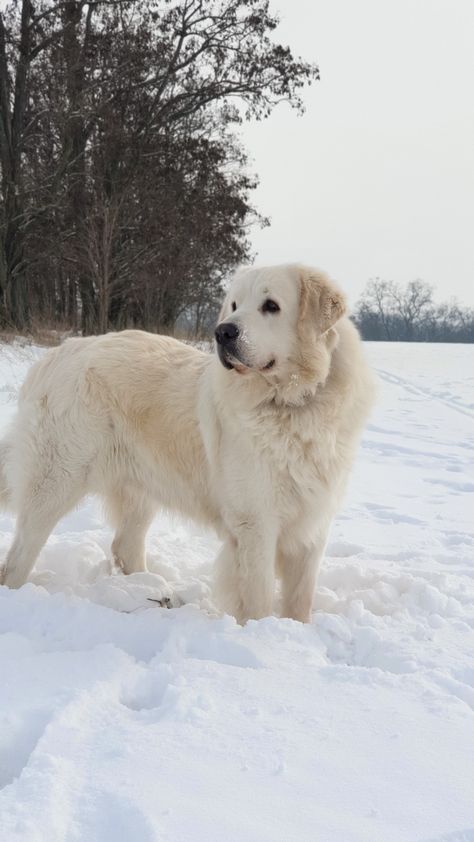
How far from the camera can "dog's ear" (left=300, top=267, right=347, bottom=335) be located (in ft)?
9.93

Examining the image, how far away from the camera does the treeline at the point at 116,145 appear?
16.3m

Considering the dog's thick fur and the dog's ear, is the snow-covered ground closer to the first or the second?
the dog's thick fur

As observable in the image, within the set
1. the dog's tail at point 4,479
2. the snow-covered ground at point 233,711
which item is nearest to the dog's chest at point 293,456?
the snow-covered ground at point 233,711

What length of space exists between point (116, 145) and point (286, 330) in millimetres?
16710

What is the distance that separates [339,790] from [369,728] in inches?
13.0

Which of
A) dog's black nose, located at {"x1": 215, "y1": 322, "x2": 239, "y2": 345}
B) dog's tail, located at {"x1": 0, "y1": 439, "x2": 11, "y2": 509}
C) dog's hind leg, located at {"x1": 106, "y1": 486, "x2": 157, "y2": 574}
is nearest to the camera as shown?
dog's black nose, located at {"x1": 215, "y1": 322, "x2": 239, "y2": 345}

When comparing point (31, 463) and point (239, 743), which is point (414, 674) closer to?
point (239, 743)

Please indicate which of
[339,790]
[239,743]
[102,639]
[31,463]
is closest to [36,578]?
[31,463]

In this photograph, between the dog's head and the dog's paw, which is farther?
the dog's paw

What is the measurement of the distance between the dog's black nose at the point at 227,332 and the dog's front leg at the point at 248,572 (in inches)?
32.5

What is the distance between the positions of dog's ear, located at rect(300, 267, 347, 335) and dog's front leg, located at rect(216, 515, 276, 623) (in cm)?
97

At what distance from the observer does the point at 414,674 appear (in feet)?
7.56

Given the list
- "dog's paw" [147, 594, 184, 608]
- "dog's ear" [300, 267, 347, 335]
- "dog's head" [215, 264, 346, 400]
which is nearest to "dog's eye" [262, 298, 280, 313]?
"dog's head" [215, 264, 346, 400]

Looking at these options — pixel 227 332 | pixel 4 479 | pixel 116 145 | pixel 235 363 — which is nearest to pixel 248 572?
pixel 235 363
